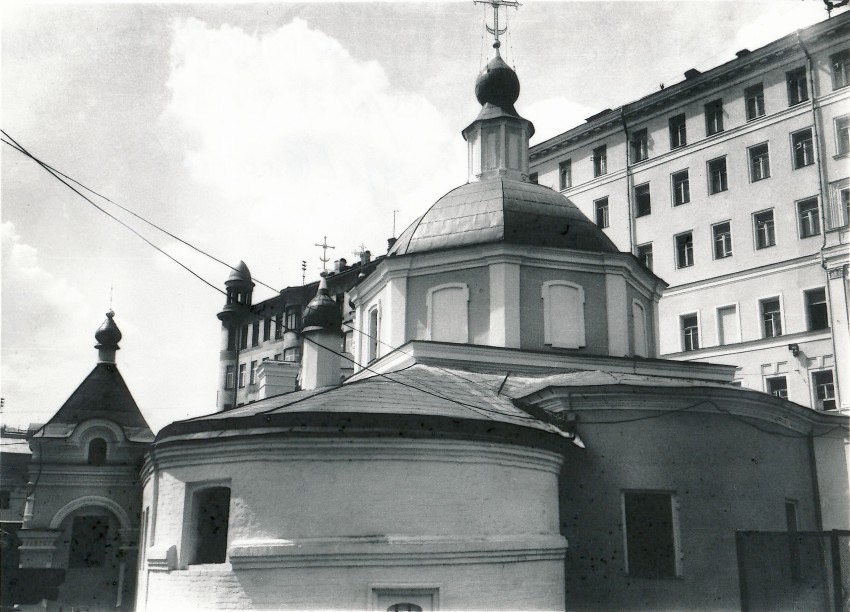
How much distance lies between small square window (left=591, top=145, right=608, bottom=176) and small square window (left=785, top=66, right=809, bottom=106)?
770cm

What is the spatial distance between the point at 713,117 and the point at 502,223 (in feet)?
53.5

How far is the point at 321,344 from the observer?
17.2 metres

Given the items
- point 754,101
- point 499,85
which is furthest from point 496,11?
point 754,101

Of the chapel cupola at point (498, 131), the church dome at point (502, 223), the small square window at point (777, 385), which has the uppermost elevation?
the chapel cupola at point (498, 131)

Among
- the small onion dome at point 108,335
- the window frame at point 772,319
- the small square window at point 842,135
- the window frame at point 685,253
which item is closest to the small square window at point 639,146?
the window frame at point 685,253

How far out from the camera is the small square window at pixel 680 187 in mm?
31047

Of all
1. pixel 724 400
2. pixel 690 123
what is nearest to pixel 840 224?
pixel 690 123

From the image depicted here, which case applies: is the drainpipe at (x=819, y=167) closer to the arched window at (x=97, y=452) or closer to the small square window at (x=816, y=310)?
the small square window at (x=816, y=310)

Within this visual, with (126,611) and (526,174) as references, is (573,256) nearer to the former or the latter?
(526,174)

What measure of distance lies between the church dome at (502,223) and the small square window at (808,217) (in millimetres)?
11741

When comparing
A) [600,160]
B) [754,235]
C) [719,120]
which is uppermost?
[600,160]

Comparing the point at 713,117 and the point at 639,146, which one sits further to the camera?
the point at 639,146

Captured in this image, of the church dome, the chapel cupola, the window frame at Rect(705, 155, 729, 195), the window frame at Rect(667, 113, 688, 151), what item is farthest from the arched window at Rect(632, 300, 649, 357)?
the window frame at Rect(667, 113, 688, 151)

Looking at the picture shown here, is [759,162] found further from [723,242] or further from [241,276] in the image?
[241,276]
